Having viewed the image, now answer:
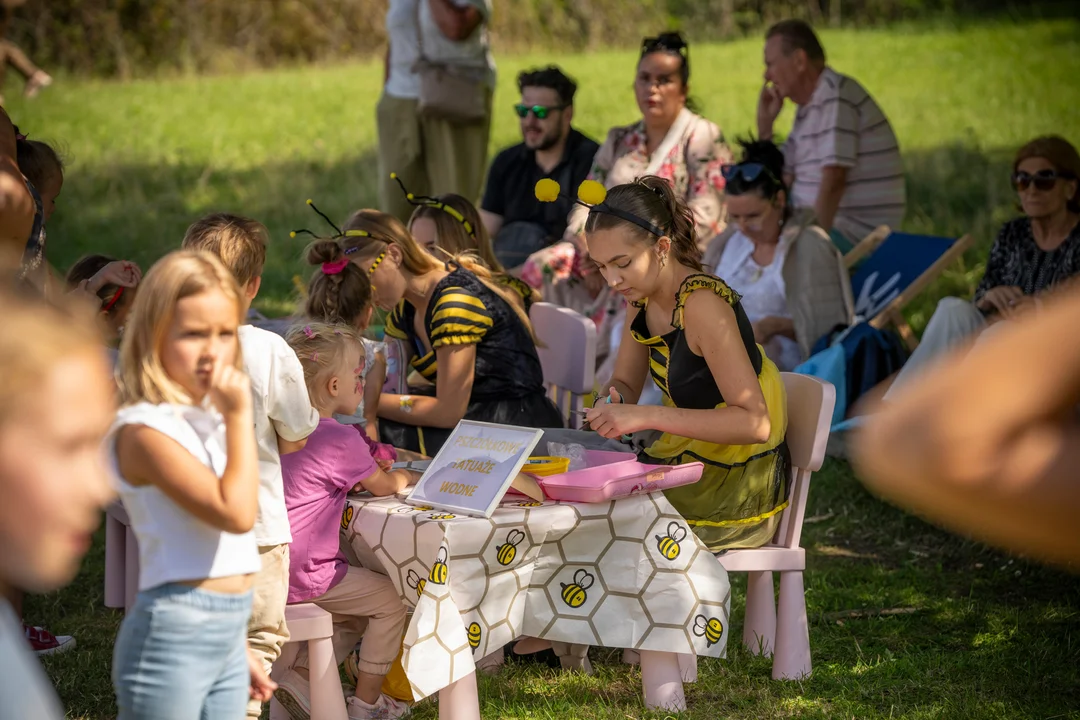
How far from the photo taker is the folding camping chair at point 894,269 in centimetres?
536

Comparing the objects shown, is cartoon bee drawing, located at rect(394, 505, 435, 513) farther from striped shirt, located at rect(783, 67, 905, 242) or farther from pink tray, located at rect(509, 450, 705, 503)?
striped shirt, located at rect(783, 67, 905, 242)

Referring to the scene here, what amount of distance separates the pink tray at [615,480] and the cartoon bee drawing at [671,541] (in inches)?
4.3

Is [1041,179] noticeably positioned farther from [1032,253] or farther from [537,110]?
[537,110]

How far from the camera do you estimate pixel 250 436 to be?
6.56 feet

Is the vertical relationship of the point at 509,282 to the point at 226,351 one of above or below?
below

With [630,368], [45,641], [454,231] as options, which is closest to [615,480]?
[630,368]

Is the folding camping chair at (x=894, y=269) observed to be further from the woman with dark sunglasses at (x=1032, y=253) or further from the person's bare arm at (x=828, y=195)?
the woman with dark sunglasses at (x=1032, y=253)

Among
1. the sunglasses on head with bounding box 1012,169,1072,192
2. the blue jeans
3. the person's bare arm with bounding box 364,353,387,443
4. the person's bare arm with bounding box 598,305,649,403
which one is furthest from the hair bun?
the sunglasses on head with bounding box 1012,169,1072,192

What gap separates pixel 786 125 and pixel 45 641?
919cm

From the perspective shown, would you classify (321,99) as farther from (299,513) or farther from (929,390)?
(929,390)

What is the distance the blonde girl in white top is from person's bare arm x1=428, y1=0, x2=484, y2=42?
4383 millimetres

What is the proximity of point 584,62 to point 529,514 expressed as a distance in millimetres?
13882

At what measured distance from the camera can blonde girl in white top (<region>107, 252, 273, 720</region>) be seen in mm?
1960

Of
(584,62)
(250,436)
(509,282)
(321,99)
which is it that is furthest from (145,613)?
(584,62)
